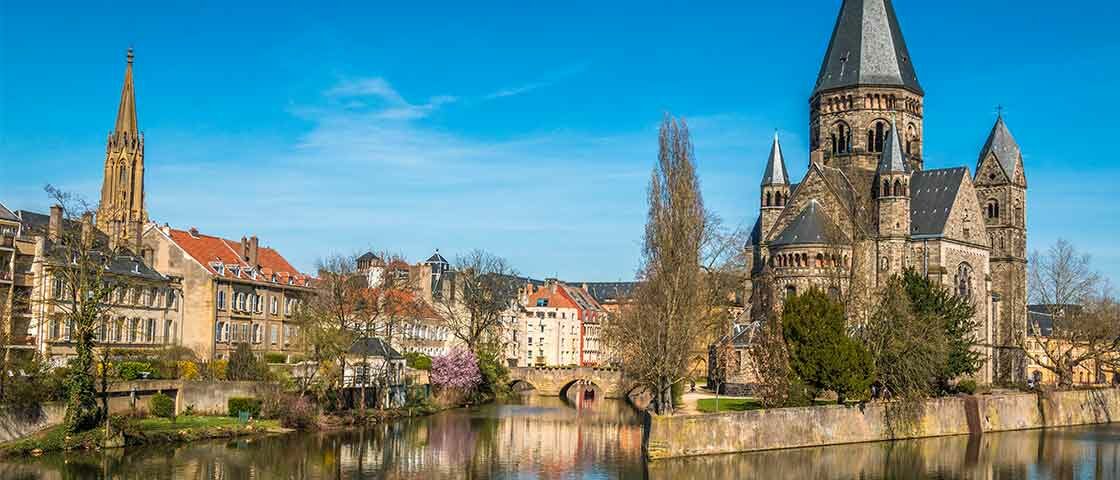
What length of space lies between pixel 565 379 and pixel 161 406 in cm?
4592

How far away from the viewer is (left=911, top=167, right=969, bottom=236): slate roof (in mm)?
81188

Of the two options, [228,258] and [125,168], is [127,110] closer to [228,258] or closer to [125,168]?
[125,168]

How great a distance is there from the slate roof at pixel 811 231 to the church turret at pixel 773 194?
166 inches

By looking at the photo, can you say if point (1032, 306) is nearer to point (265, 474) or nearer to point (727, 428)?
point (727, 428)

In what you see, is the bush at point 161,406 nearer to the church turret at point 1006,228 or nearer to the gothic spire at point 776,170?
the gothic spire at point 776,170

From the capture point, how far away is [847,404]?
56.1 meters

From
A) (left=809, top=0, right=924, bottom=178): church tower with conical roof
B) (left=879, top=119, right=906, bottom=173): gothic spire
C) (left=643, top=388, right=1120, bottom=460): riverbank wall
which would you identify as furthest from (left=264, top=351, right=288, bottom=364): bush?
(left=809, top=0, right=924, bottom=178): church tower with conical roof

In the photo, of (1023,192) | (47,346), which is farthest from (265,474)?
(1023,192)

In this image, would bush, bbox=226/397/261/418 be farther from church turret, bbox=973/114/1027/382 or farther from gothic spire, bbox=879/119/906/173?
church turret, bbox=973/114/1027/382

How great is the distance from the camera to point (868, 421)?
56219 mm

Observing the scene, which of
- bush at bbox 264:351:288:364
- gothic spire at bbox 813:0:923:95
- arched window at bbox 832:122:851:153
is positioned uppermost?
gothic spire at bbox 813:0:923:95

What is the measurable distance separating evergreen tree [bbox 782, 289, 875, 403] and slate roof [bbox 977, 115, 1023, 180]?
41277 mm

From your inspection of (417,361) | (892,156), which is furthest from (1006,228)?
(417,361)

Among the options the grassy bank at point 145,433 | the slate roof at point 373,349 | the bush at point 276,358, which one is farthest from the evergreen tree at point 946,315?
the bush at point 276,358
